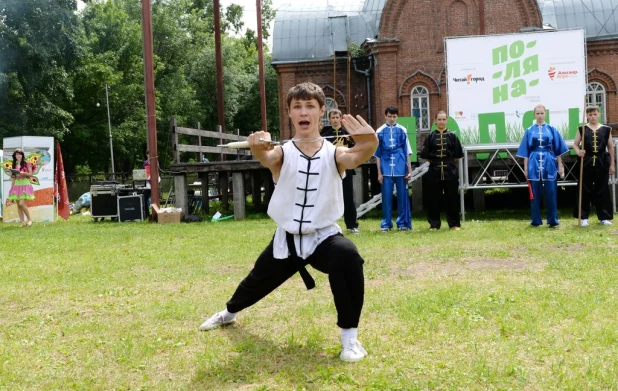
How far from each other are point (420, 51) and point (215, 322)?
25770 mm

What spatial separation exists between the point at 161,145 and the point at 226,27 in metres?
18.1

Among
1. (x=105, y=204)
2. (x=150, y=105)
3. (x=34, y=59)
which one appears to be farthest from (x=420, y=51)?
(x=34, y=59)

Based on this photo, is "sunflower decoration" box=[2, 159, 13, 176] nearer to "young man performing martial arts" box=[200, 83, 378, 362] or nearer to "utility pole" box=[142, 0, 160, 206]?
"utility pole" box=[142, 0, 160, 206]

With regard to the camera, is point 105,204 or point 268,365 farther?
point 105,204

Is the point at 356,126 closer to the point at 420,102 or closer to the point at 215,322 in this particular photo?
the point at 215,322

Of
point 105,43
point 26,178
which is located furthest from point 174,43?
point 26,178

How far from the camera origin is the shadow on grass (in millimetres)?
4070

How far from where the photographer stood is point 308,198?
15.3 ft

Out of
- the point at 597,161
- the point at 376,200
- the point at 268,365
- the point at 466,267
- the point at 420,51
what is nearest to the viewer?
the point at 268,365

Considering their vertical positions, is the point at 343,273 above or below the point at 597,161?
below

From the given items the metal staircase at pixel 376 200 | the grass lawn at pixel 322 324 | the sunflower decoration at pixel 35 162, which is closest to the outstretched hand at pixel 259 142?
the grass lawn at pixel 322 324

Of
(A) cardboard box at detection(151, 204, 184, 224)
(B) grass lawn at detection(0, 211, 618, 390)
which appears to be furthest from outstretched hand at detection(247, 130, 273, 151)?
(A) cardboard box at detection(151, 204, 184, 224)

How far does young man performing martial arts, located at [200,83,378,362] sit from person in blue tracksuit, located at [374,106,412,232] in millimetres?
7775

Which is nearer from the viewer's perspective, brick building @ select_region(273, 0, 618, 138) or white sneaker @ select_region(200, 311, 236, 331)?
white sneaker @ select_region(200, 311, 236, 331)
